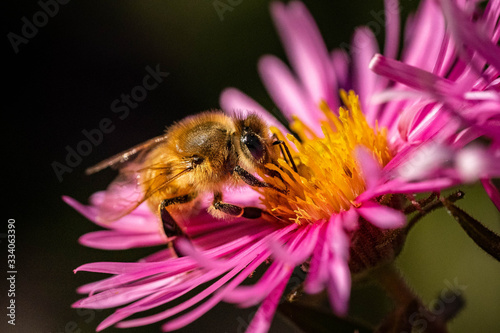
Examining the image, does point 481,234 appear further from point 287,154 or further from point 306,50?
point 306,50

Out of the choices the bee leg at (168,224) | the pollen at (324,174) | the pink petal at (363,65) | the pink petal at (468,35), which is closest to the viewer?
the pink petal at (468,35)

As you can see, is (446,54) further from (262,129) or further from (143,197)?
(143,197)

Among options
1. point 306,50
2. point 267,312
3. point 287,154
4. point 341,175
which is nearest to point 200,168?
point 287,154

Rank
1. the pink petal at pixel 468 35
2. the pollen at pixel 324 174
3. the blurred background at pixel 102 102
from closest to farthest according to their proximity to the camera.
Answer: the pink petal at pixel 468 35
the pollen at pixel 324 174
the blurred background at pixel 102 102

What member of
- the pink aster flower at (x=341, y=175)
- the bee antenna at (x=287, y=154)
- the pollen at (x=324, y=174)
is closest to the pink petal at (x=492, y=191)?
the pink aster flower at (x=341, y=175)

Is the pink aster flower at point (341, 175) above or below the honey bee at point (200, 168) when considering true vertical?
below

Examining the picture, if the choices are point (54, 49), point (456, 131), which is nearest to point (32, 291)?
point (54, 49)

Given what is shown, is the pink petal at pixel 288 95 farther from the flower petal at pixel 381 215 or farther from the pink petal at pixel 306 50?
the flower petal at pixel 381 215
